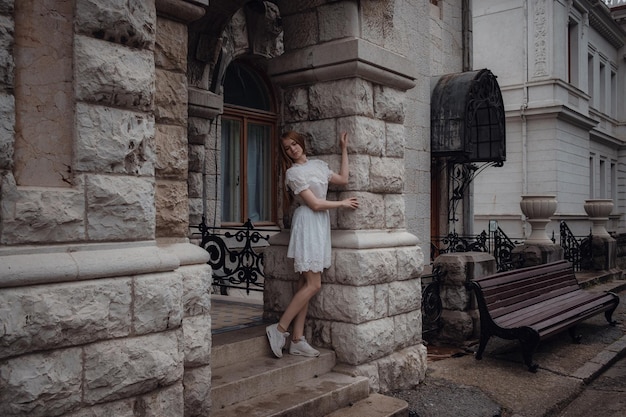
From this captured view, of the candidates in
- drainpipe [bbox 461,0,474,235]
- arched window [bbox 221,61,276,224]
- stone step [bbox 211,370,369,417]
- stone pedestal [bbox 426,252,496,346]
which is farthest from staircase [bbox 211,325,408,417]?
drainpipe [bbox 461,0,474,235]

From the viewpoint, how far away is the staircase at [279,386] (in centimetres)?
443

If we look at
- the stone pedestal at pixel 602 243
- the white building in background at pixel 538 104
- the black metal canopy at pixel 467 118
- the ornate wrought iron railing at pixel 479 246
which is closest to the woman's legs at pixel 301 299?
the ornate wrought iron railing at pixel 479 246

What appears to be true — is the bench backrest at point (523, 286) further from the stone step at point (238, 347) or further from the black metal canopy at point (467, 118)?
the black metal canopy at point (467, 118)

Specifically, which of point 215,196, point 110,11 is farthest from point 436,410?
point 215,196

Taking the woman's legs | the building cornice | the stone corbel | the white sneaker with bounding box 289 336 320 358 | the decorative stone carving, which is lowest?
the white sneaker with bounding box 289 336 320 358

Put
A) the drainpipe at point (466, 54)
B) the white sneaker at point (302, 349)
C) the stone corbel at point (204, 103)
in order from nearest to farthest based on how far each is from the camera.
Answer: the white sneaker at point (302, 349) < the stone corbel at point (204, 103) < the drainpipe at point (466, 54)

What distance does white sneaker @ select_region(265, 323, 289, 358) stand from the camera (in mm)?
5266

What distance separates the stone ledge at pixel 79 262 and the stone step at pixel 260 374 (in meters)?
1.28

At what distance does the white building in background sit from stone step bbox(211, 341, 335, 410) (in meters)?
18.3

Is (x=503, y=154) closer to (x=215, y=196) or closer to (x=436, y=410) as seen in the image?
(x=215, y=196)

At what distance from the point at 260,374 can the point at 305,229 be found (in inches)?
52.1

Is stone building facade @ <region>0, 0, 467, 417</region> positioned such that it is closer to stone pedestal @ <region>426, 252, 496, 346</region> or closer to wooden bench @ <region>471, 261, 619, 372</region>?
wooden bench @ <region>471, 261, 619, 372</region>

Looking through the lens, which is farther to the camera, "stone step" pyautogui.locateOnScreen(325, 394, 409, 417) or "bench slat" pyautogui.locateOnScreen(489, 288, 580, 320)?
"bench slat" pyautogui.locateOnScreen(489, 288, 580, 320)

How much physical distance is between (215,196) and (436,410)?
6.16m
